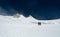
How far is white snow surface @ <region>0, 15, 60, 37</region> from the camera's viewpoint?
1940 mm

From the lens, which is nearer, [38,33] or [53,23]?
[38,33]

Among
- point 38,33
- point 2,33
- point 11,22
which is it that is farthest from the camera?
point 11,22

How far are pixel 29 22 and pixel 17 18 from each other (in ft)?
0.96

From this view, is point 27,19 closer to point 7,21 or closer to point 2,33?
point 7,21

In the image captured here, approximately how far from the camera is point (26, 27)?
2166 millimetres

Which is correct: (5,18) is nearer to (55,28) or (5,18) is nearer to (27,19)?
(27,19)

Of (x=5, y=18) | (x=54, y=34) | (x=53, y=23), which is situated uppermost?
(x=5, y=18)

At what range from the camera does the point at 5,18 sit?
234cm

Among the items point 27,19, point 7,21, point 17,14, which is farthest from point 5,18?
point 27,19

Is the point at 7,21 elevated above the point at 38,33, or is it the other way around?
the point at 7,21

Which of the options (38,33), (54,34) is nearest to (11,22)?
(38,33)

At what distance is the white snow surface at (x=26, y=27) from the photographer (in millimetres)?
1940

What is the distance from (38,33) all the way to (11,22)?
24.4 inches

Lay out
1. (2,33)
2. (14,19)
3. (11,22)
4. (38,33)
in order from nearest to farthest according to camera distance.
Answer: (2,33) < (38,33) < (11,22) < (14,19)
